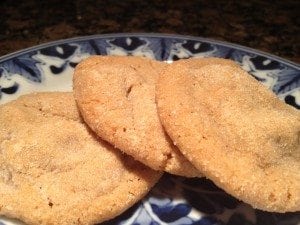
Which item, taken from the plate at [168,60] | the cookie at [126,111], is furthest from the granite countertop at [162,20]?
the cookie at [126,111]

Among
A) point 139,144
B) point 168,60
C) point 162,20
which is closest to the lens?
point 139,144

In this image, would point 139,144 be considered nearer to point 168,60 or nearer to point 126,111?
point 126,111

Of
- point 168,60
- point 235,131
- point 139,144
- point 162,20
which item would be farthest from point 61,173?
point 162,20

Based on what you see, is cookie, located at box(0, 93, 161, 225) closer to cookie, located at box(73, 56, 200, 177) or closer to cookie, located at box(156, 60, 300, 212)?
cookie, located at box(73, 56, 200, 177)

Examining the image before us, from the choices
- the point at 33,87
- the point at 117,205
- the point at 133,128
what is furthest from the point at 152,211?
the point at 33,87

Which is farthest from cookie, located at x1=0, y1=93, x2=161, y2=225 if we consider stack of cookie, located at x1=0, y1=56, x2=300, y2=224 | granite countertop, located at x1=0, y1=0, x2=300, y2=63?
granite countertop, located at x1=0, y1=0, x2=300, y2=63
